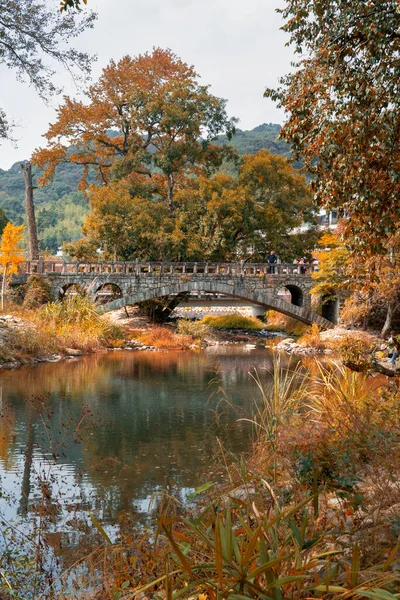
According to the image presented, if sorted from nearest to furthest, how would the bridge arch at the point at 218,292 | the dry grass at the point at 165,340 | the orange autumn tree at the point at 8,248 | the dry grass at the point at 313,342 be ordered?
the orange autumn tree at the point at 8,248, the dry grass at the point at 313,342, the dry grass at the point at 165,340, the bridge arch at the point at 218,292

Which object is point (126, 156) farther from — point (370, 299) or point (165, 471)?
point (165, 471)

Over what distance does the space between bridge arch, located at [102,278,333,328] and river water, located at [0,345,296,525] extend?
854 cm

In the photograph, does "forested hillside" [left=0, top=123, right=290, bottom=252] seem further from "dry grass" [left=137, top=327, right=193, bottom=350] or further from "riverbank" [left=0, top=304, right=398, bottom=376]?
"dry grass" [left=137, top=327, right=193, bottom=350]

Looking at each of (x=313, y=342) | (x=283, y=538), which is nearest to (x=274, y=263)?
(x=313, y=342)

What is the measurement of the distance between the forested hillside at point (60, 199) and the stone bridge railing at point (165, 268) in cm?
3610

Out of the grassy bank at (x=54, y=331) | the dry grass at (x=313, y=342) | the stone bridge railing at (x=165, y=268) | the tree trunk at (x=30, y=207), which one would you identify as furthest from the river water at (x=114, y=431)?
the tree trunk at (x=30, y=207)

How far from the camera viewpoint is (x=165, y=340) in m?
28.0

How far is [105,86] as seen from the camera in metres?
35.5

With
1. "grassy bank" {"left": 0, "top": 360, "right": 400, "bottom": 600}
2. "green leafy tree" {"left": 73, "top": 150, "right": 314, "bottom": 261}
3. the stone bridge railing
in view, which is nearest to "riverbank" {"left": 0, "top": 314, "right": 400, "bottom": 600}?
"grassy bank" {"left": 0, "top": 360, "right": 400, "bottom": 600}

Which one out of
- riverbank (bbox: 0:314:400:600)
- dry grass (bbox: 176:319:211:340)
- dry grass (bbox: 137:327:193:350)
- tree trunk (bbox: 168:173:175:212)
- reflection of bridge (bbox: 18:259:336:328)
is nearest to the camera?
riverbank (bbox: 0:314:400:600)

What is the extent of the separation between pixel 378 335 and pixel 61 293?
14.6 m

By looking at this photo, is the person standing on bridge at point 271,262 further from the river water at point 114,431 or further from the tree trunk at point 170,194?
the river water at point 114,431

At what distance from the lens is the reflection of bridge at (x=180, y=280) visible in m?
30.1

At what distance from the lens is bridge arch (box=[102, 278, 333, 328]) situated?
30.6 metres
